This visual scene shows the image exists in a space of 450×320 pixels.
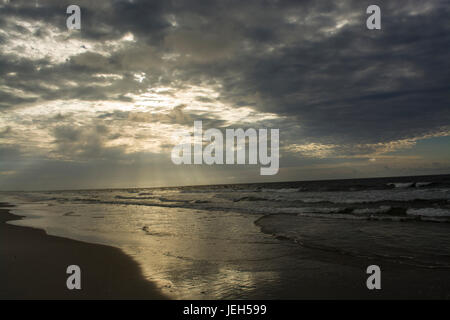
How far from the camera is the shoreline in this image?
5316 mm

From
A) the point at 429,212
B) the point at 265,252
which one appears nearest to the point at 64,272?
the point at 265,252

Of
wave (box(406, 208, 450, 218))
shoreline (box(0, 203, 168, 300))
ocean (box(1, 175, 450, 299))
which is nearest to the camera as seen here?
shoreline (box(0, 203, 168, 300))

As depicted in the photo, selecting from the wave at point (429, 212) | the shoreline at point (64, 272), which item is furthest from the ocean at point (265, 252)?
the wave at point (429, 212)

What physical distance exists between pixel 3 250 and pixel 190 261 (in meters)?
6.49

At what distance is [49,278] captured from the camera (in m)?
6.24

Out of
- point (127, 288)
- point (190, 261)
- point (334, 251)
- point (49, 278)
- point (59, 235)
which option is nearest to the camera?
point (127, 288)

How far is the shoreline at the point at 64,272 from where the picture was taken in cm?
532

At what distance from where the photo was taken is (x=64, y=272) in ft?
22.1

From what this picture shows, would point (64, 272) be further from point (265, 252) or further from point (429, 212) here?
point (429, 212)

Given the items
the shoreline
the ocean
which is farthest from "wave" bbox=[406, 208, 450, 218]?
the shoreline

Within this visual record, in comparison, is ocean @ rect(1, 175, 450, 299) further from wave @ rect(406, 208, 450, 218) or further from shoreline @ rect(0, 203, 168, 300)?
wave @ rect(406, 208, 450, 218)

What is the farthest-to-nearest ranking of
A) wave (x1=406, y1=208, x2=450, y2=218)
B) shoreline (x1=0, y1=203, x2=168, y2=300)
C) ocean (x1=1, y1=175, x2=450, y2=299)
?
wave (x1=406, y1=208, x2=450, y2=218) → ocean (x1=1, y1=175, x2=450, y2=299) → shoreline (x1=0, y1=203, x2=168, y2=300)

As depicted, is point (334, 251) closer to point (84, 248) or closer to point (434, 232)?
point (434, 232)
